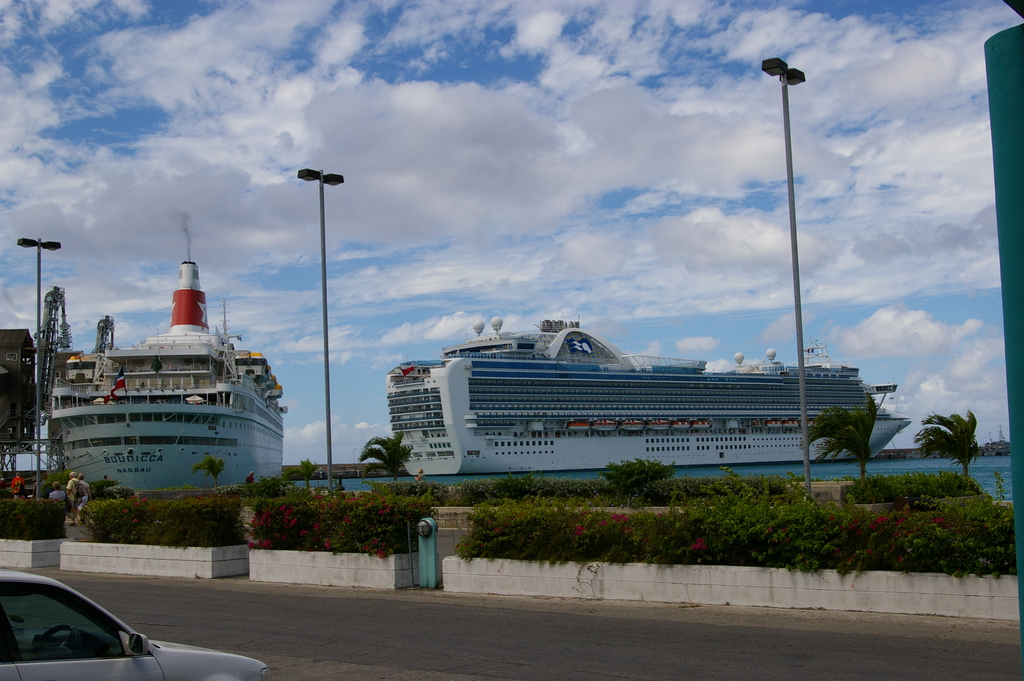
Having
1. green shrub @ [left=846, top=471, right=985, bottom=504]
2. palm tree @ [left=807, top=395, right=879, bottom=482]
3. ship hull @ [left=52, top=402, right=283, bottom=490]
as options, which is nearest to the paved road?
green shrub @ [left=846, top=471, right=985, bottom=504]

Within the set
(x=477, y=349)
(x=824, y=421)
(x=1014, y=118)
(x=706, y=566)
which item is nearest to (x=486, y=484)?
(x=824, y=421)

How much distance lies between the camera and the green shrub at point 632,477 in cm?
2170

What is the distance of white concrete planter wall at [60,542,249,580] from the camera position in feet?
44.4

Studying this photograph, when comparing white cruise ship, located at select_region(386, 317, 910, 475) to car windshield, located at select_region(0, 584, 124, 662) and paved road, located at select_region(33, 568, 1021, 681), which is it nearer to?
paved road, located at select_region(33, 568, 1021, 681)

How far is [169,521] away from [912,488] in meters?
14.3

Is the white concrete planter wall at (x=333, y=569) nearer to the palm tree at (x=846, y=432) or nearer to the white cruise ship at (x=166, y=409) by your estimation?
the palm tree at (x=846, y=432)

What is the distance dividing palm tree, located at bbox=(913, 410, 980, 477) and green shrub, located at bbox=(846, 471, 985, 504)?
79.0 inches

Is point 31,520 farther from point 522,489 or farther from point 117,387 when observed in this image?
point 117,387

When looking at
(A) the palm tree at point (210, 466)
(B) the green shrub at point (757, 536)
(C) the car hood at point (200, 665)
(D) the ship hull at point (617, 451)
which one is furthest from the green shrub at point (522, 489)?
(D) the ship hull at point (617, 451)

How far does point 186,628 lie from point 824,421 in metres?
13.5

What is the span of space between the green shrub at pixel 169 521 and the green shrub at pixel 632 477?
10.2m

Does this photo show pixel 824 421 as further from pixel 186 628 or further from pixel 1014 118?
pixel 1014 118

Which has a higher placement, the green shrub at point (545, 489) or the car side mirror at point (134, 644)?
the car side mirror at point (134, 644)

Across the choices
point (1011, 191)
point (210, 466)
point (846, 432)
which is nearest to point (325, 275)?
point (846, 432)
